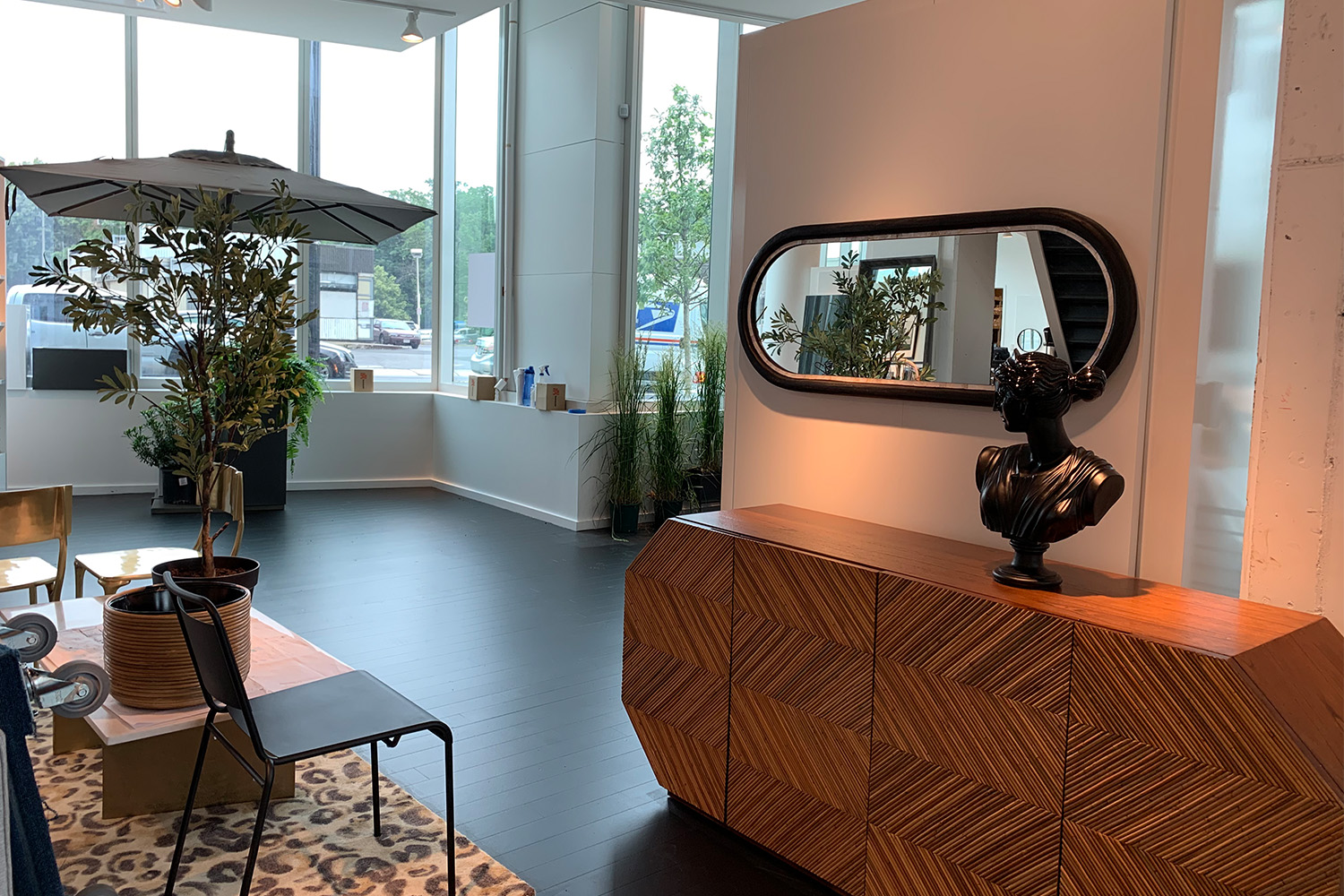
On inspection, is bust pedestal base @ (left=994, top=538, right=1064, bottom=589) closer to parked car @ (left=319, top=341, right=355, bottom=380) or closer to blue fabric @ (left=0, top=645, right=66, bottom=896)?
blue fabric @ (left=0, top=645, right=66, bottom=896)

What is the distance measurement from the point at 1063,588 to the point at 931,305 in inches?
40.5

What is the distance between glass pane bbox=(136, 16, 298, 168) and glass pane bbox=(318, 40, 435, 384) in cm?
34

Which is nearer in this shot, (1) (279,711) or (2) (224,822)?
(1) (279,711)

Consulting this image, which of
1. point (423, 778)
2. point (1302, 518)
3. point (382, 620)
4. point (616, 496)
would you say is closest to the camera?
point (1302, 518)

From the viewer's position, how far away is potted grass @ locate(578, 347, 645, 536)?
24.5 feet

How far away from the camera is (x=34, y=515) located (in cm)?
398

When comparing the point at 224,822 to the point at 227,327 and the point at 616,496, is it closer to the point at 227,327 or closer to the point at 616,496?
the point at 227,327

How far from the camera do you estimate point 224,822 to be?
9.82ft

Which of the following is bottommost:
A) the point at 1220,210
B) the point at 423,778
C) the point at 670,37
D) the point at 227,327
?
the point at 423,778

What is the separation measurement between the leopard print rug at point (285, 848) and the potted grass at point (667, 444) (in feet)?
14.7

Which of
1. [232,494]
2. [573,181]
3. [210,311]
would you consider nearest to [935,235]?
[210,311]

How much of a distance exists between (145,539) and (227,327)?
449 centimetres

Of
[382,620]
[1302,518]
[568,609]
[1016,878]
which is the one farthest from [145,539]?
[1302,518]

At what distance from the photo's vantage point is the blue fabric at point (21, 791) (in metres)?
1.38
